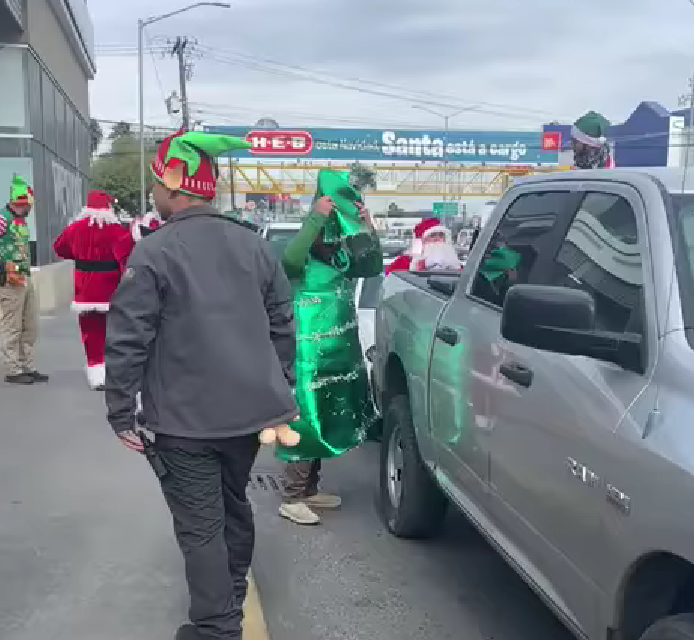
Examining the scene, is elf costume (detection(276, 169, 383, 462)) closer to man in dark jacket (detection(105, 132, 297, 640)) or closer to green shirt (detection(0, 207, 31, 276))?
man in dark jacket (detection(105, 132, 297, 640))

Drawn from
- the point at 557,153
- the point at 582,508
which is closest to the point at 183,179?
the point at 582,508

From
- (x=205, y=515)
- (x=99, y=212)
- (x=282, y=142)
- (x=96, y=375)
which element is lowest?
(x=96, y=375)

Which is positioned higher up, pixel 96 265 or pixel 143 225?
pixel 143 225

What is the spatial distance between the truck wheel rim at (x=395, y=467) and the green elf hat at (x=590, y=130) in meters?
2.07

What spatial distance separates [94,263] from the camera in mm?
8320

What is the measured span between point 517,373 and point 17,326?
6727 mm

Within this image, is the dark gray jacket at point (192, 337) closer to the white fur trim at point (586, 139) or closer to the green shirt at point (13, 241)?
the white fur trim at point (586, 139)

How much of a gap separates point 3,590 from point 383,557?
1.83 m

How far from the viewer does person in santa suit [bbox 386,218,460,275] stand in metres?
7.38

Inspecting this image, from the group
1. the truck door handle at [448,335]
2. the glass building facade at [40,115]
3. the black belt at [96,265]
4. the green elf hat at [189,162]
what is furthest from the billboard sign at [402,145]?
the green elf hat at [189,162]

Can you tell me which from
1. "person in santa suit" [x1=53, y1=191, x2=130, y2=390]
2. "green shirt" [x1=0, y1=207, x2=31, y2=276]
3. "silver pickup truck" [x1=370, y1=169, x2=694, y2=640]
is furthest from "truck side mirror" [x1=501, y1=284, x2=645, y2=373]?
"green shirt" [x1=0, y1=207, x2=31, y2=276]

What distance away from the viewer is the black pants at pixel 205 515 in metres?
3.17

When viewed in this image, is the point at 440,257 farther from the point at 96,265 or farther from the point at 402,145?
the point at 402,145

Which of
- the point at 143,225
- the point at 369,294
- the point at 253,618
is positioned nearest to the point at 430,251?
the point at 369,294
